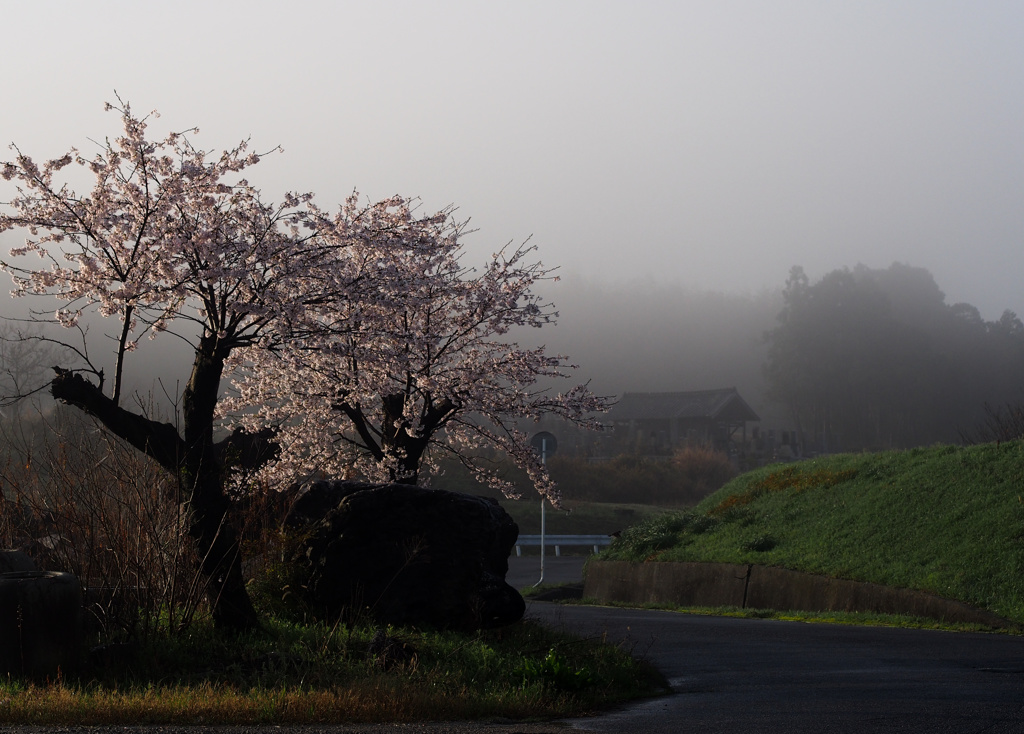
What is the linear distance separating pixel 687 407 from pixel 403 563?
65.1 m

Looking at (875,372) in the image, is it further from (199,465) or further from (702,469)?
(199,465)

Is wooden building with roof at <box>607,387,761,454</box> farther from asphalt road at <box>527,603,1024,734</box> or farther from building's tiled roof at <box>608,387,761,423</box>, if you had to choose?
asphalt road at <box>527,603,1024,734</box>

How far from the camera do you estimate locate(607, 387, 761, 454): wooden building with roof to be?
73.9 metres

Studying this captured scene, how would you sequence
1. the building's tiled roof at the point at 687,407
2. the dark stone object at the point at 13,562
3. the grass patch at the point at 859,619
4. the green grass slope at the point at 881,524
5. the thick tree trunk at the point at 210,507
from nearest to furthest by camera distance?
the dark stone object at the point at 13,562 < the thick tree trunk at the point at 210,507 < the grass patch at the point at 859,619 < the green grass slope at the point at 881,524 < the building's tiled roof at the point at 687,407

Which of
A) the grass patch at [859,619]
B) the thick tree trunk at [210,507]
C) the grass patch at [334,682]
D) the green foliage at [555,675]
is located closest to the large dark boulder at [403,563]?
the grass patch at [334,682]

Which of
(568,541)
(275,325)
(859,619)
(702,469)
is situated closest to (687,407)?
(702,469)

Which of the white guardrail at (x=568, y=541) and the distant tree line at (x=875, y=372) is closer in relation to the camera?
the white guardrail at (x=568, y=541)

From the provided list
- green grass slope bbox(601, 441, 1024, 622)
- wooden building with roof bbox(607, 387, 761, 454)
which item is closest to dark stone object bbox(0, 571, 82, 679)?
green grass slope bbox(601, 441, 1024, 622)

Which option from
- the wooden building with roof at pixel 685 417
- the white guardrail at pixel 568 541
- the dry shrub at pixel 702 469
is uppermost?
the wooden building with roof at pixel 685 417

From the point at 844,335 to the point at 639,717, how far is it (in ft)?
245

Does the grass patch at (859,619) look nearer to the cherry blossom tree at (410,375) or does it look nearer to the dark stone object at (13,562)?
the cherry blossom tree at (410,375)

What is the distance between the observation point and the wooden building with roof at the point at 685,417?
7388 cm

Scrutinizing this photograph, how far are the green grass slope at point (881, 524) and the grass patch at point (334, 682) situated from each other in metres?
9.12

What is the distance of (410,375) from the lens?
17203 millimetres
